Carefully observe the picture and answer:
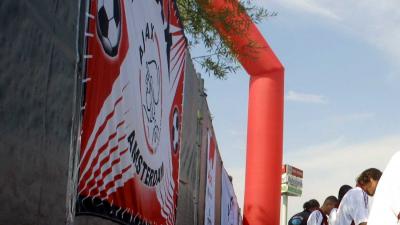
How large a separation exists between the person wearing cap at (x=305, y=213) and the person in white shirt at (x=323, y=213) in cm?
17

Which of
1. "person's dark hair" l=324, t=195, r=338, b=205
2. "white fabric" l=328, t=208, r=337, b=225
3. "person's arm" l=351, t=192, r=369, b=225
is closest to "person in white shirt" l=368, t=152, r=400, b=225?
"person's arm" l=351, t=192, r=369, b=225

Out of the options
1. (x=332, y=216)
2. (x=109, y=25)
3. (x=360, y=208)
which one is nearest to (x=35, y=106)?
(x=109, y=25)

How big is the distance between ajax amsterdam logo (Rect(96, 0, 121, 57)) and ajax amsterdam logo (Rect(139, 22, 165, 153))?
461 millimetres

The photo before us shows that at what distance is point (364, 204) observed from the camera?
21.0ft

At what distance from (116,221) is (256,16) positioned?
7.68 meters

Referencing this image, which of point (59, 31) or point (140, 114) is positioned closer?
point (59, 31)

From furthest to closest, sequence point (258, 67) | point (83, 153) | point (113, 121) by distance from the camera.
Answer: point (258, 67)
point (113, 121)
point (83, 153)

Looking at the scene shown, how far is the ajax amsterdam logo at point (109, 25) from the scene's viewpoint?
93.2 inches

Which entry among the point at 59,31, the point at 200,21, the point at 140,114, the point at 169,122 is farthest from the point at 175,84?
the point at 200,21

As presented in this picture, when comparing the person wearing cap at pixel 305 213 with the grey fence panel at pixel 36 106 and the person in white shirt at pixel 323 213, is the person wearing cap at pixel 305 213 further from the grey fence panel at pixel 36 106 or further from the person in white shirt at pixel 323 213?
the grey fence panel at pixel 36 106

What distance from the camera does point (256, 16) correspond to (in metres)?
10.0

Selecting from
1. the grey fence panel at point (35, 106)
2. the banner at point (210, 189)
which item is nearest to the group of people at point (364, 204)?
the grey fence panel at point (35, 106)

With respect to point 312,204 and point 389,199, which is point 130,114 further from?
point 312,204

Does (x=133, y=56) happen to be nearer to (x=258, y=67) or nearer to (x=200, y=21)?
(x=200, y=21)
